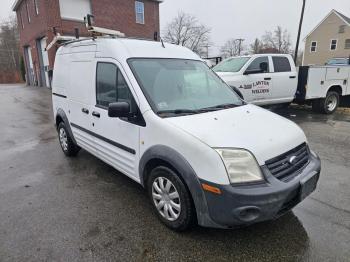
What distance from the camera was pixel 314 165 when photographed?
284 cm

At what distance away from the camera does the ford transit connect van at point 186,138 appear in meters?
2.32

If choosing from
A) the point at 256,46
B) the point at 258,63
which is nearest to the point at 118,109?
the point at 258,63

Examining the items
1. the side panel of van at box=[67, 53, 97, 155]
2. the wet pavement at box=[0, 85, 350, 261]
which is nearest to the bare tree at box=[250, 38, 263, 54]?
the wet pavement at box=[0, 85, 350, 261]

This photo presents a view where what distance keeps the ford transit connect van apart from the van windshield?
1 centimetres

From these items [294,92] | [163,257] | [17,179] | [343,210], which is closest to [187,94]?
[163,257]

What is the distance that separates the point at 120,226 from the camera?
2.95 metres

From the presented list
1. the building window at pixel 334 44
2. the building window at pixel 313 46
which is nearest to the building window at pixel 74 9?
the building window at pixel 313 46

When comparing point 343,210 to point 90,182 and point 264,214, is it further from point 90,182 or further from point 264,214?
point 90,182

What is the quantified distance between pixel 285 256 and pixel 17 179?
13.4ft

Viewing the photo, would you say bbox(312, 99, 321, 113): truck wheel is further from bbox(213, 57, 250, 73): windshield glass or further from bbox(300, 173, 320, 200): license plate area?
A: bbox(300, 173, 320, 200): license plate area

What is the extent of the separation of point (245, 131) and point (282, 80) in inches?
254

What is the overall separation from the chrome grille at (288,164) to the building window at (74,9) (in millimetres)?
20393

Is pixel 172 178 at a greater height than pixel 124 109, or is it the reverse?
pixel 124 109

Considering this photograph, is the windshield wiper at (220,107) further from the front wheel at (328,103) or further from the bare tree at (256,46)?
the bare tree at (256,46)
